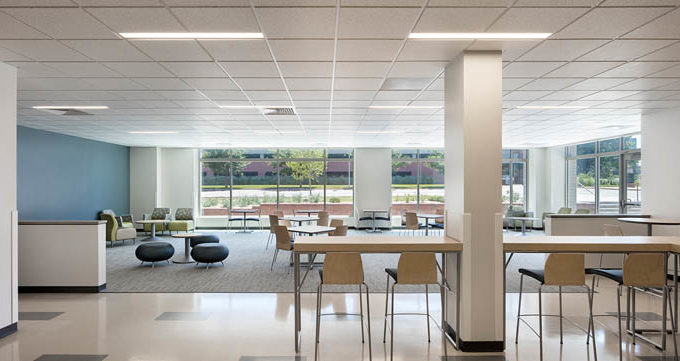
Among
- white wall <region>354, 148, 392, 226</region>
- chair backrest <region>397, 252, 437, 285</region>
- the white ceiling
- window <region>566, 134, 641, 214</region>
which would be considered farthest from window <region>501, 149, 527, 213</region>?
chair backrest <region>397, 252, 437, 285</region>

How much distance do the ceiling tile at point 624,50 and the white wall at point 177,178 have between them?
12.5 meters

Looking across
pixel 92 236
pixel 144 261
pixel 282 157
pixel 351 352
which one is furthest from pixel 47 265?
pixel 282 157

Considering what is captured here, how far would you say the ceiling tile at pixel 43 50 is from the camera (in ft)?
11.9

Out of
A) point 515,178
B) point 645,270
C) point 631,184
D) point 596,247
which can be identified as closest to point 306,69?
point 596,247

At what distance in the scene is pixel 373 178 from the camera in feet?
46.7

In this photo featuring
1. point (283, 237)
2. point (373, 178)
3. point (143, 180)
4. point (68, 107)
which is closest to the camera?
point (68, 107)

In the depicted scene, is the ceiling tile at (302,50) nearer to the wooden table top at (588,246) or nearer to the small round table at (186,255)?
the wooden table top at (588,246)

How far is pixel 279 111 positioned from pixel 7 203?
12.7 ft

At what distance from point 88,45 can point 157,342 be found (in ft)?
9.21

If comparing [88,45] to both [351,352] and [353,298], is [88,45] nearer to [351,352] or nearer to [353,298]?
[351,352]

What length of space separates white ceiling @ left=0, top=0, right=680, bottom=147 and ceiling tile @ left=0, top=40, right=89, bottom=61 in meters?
Answer: 0.03

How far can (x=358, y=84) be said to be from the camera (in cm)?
514

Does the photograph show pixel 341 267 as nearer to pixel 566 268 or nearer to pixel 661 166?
pixel 566 268

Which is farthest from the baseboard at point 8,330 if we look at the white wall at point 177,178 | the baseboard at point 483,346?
the white wall at point 177,178
